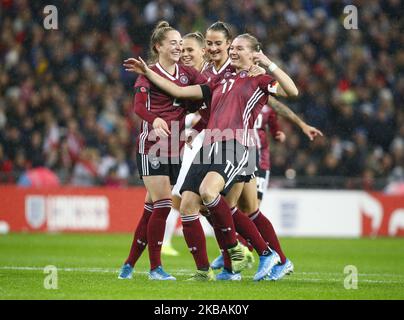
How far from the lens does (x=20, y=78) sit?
64.3ft

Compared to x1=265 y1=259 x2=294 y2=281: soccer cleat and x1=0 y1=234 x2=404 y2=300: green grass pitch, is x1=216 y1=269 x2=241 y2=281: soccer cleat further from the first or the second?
x1=265 y1=259 x2=294 y2=281: soccer cleat

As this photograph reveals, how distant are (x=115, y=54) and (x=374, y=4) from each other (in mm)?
7178

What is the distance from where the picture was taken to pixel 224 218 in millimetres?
8523

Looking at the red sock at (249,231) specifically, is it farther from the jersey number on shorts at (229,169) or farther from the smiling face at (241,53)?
the smiling face at (241,53)

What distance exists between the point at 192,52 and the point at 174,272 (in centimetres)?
242

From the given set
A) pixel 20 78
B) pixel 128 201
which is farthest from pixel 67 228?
pixel 20 78

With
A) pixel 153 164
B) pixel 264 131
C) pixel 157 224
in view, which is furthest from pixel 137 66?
pixel 264 131

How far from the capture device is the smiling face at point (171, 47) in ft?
28.3

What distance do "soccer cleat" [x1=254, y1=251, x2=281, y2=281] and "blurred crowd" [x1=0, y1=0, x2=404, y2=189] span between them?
389 inches

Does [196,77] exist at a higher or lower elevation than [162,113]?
higher

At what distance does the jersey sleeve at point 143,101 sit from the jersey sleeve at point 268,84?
42.4 inches
